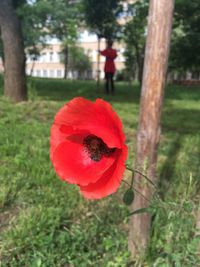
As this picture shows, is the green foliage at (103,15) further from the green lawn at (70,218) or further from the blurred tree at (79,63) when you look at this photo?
the blurred tree at (79,63)

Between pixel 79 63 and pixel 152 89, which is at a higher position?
pixel 152 89

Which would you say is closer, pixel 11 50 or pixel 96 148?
pixel 96 148

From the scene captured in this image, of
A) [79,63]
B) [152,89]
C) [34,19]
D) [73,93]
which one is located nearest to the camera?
[152,89]

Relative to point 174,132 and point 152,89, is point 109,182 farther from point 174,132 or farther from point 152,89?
point 174,132

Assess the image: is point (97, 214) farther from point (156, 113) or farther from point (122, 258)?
point (156, 113)

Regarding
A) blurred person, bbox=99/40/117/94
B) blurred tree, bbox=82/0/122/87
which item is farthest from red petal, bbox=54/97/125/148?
blurred tree, bbox=82/0/122/87

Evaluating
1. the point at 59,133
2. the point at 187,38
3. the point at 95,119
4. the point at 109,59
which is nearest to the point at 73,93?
the point at 109,59

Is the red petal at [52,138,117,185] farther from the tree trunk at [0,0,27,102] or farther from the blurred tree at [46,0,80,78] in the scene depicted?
the blurred tree at [46,0,80,78]

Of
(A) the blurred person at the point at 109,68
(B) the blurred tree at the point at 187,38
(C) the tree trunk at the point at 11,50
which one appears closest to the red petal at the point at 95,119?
(C) the tree trunk at the point at 11,50
